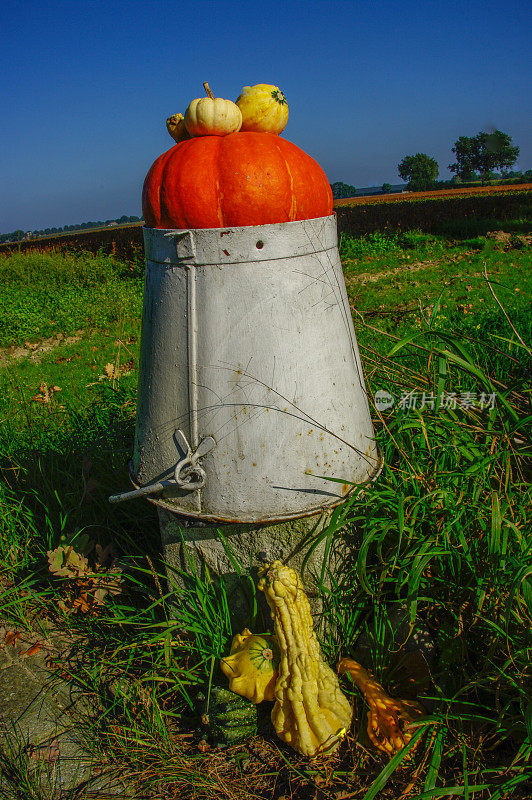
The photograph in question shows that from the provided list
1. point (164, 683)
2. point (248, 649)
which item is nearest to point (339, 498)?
point (248, 649)

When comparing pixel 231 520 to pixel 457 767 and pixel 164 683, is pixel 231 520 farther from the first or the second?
pixel 457 767

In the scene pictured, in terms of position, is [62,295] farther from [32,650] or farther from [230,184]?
[230,184]

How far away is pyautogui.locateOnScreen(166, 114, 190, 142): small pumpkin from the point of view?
6.35 feet

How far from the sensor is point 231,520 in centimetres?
179

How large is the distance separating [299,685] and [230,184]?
5.32 feet

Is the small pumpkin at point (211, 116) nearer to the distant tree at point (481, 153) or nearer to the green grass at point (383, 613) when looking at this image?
the green grass at point (383, 613)

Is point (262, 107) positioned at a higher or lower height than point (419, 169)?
lower

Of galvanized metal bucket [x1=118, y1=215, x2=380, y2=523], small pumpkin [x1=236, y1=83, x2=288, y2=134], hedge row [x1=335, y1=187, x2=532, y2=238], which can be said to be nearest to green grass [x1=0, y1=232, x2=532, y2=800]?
galvanized metal bucket [x1=118, y1=215, x2=380, y2=523]

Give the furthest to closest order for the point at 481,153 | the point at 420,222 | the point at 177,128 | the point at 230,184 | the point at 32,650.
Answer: the point at 481,153
the point at 420,222
the point at 32,650
the point at 177,128
the point at 230,184

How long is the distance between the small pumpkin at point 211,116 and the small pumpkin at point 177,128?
127 millimetres

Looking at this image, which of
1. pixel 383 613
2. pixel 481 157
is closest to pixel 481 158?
pixel 481 157

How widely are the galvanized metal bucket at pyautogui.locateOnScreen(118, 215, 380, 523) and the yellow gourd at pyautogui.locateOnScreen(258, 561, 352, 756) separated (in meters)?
0.26

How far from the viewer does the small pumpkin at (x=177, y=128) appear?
6.35 feet

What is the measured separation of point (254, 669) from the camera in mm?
1724
